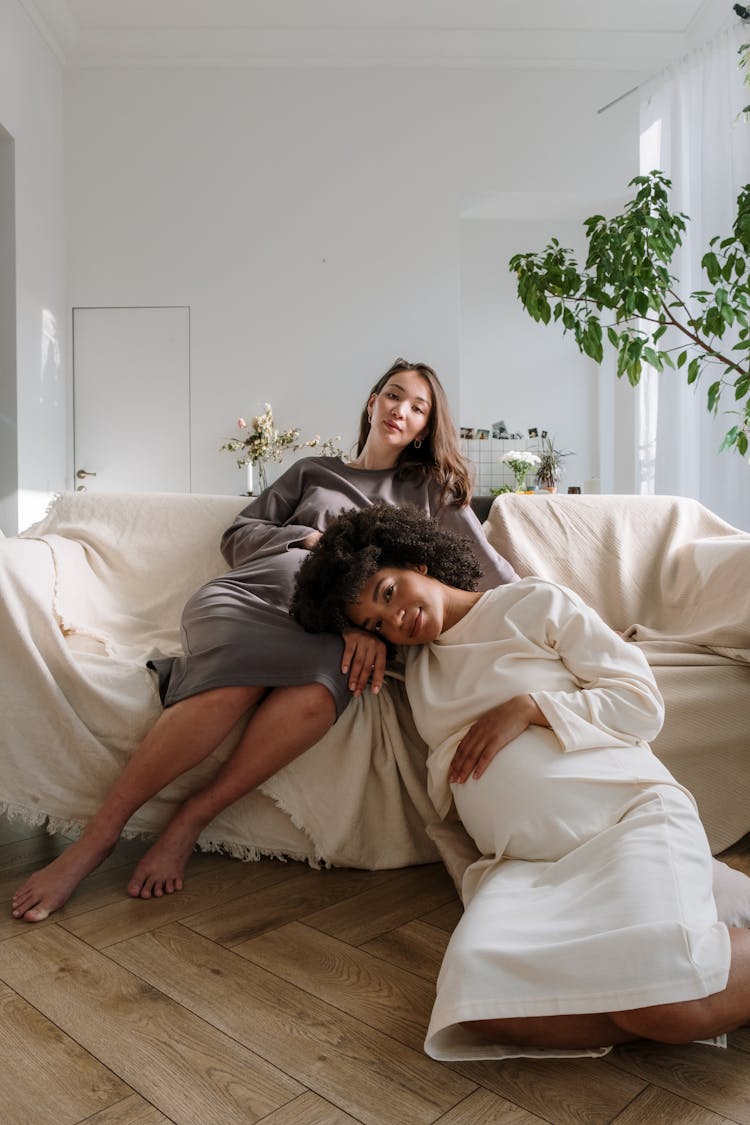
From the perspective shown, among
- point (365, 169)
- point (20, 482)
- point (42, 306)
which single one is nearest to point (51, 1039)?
point (20, 482)

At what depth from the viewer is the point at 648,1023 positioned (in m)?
1.01

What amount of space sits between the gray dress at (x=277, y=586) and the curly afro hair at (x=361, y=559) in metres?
0.07

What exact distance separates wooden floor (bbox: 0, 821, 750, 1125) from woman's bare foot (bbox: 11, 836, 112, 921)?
3cm

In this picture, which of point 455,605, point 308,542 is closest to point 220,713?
point 455,605

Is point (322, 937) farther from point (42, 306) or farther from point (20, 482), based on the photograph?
point (42, 306)

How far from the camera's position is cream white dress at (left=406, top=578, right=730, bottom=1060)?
1.02 m

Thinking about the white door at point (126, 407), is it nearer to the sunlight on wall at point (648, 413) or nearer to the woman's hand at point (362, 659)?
the sunlight on wall at point (648, 413)

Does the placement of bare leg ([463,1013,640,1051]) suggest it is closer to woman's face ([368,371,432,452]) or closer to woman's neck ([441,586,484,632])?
woman's neck ([441,586,484,632])

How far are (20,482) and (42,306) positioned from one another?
106 centimetres

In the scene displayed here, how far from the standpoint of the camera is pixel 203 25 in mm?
5031

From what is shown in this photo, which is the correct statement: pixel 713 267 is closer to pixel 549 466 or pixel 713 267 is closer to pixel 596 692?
pixel 596 692

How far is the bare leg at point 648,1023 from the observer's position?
101 cm

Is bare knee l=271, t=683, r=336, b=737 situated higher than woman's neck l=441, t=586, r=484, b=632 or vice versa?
woman's neck l=441, t=586, r=484, b=632

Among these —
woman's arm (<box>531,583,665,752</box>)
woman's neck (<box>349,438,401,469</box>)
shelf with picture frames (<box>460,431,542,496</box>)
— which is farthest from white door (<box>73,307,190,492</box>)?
woman's arm (<box>531,583,665,752</box>)
